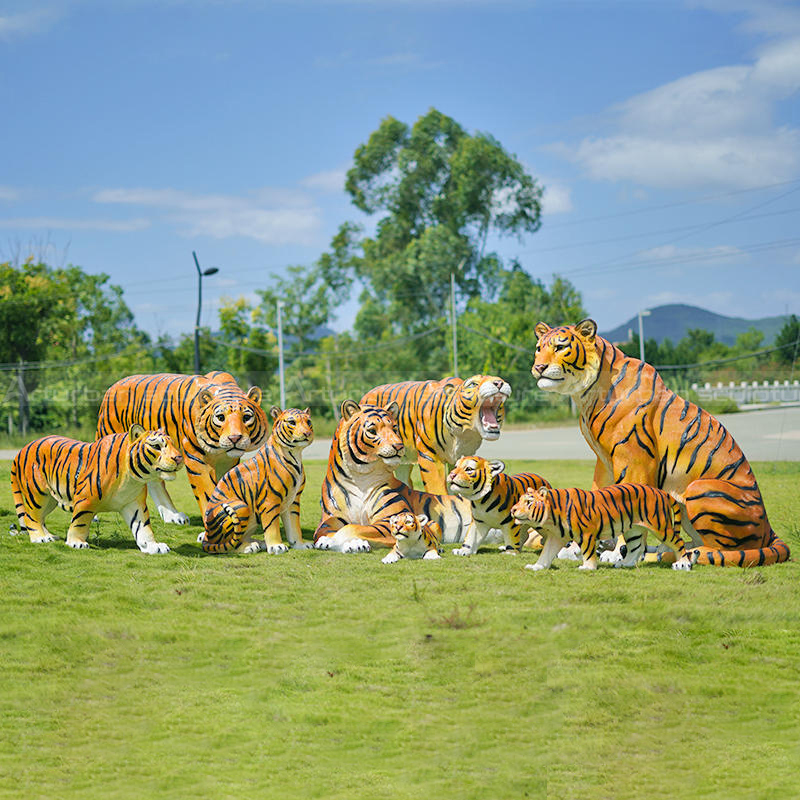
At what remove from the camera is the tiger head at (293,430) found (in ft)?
28.4

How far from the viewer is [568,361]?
873 centimetres

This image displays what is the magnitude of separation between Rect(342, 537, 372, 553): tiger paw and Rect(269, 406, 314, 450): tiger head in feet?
3.03

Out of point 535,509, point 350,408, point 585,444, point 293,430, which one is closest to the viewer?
point 535,509

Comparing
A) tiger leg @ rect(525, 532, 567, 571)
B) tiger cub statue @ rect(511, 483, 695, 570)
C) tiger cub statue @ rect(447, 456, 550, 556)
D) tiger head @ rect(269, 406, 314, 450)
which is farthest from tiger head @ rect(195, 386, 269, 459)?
tiger leg @ rect(525, 532, 567, 571)

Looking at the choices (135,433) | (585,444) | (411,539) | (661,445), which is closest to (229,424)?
(135,433)

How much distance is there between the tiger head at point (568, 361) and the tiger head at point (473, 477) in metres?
1.06

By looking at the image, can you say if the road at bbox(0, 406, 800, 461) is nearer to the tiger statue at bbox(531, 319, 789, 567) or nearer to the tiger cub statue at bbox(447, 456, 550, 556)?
the tiger statue at bbox(531, 319, 789, 567)

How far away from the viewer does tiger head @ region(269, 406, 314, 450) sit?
28.4 ft

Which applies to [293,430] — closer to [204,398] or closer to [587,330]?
[204,398]

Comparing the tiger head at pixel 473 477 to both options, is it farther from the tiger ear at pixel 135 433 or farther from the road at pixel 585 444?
the road at pixel 585 444

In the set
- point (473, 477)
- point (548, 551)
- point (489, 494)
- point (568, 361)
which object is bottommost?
point (548, 551)

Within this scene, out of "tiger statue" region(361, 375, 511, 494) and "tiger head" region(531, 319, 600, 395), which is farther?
"tiger statue" region(361, 375, 511, 494)

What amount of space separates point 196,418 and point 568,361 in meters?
3.59

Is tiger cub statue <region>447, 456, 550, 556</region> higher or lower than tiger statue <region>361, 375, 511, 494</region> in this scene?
lower
